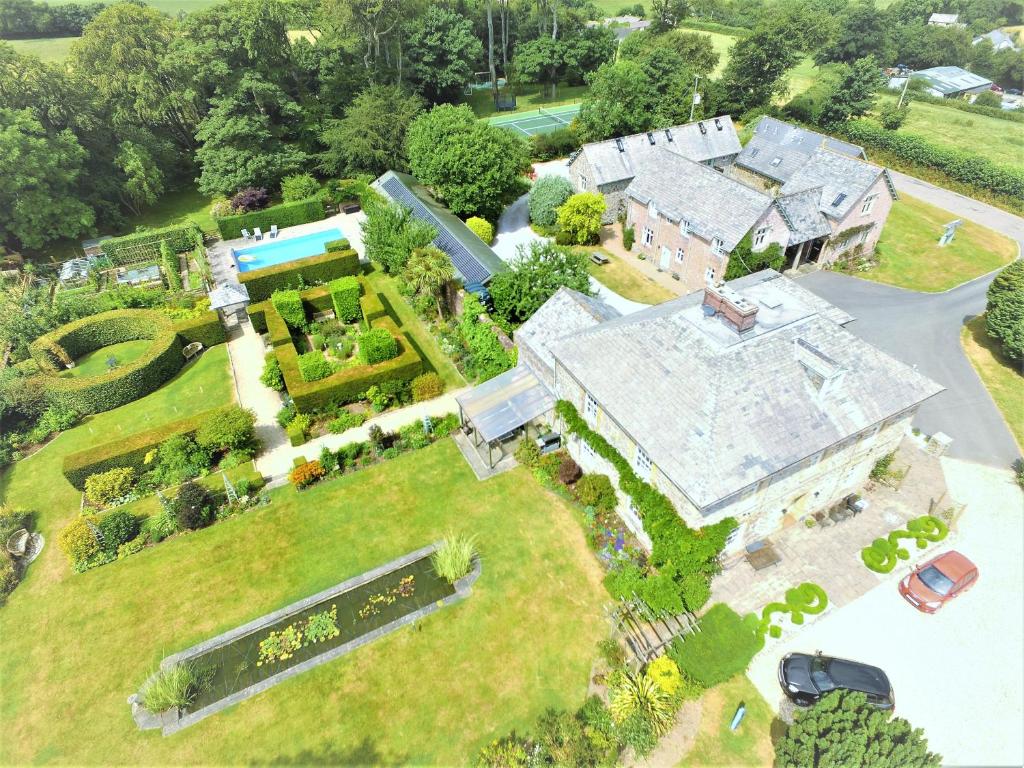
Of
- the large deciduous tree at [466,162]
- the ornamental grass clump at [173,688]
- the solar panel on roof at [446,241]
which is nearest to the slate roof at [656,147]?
the large deciduous tree at [466,162]

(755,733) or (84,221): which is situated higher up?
(84,221)

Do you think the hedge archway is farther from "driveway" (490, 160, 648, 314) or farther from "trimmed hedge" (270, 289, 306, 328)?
"driveway" (490, 160, 648, 314)

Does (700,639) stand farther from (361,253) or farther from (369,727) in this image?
(361,253)

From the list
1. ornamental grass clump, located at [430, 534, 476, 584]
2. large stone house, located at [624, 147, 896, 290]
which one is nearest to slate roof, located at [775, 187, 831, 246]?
large stone house, located at [624, 147, 896, 290]

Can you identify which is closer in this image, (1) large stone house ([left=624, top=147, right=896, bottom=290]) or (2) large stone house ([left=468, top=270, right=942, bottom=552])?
(2) large stone house ([left=468, top=270, right=942, bottom=552])

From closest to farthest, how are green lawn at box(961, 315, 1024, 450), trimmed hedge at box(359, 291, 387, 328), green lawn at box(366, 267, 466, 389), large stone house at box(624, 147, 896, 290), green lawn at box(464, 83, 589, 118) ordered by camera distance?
green lawn at box(961, 315, 1024, 450), green lawn at box(366, 267, 466, 389), trimmed hedge at box(359, 291, 387, 328), large stone house at box(624, 147, 896, 290), green lawn at box(464, 83, 589, 118)

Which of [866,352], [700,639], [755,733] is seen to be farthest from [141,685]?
[866,352]

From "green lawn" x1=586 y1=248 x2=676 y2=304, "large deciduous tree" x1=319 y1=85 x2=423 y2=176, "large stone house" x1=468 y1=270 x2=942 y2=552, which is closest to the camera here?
"large stone house" x1=468 y1=270 x2=942 y2=552
